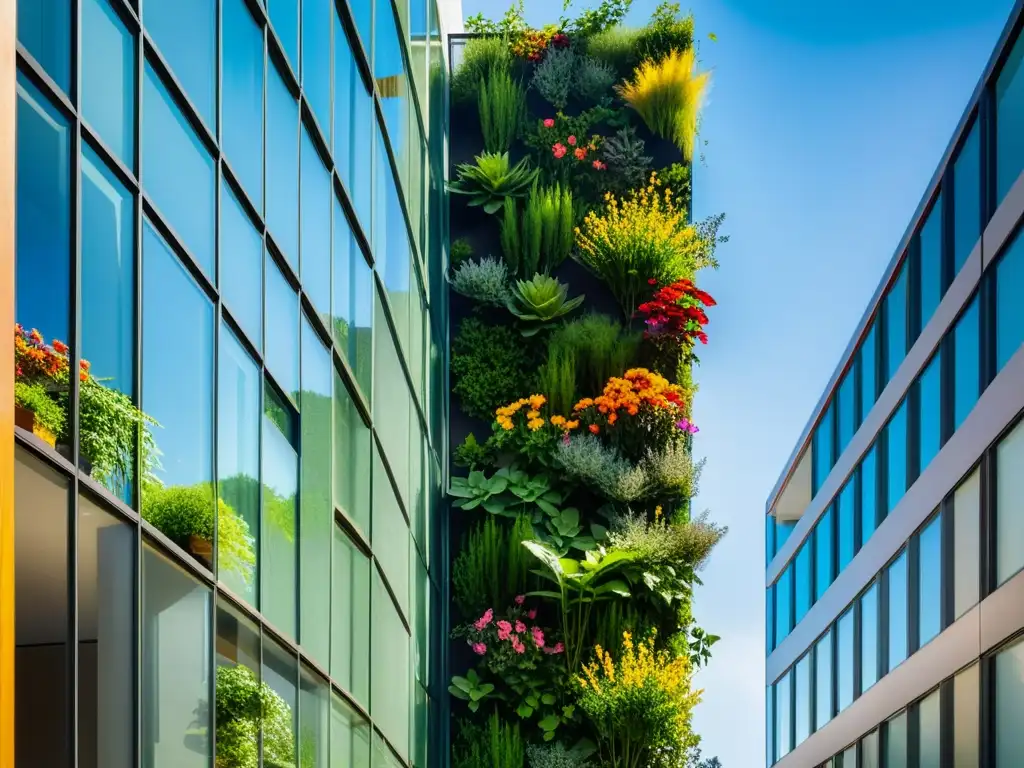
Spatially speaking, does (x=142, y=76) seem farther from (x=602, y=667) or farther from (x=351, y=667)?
(x=602, y=667)

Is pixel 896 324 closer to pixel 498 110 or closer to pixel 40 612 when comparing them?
pixel 498 110

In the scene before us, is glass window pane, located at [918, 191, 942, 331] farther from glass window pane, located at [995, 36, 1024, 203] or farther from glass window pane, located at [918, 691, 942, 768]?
glass window pane, located at [918, 691, 942, 768]

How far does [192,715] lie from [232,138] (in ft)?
9.80

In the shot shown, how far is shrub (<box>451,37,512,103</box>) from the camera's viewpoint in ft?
68.5

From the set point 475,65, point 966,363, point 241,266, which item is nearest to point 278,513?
point 241,266

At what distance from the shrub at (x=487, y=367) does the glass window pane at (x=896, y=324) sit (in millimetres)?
4468

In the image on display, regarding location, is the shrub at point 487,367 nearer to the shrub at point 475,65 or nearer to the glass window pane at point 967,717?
the shrub at point 475,65

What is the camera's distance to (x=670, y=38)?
21.4m

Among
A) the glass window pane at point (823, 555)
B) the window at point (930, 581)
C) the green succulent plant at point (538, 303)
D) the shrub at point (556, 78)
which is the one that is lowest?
the window at point (930, 581)

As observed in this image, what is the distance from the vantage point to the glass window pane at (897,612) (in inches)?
693

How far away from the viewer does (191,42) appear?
7.45m

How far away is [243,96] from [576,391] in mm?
11515

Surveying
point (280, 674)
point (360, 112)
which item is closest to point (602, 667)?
point (360, 112)

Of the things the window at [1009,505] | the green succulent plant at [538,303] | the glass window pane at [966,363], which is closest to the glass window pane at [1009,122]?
the glass window pane at [966,363]
